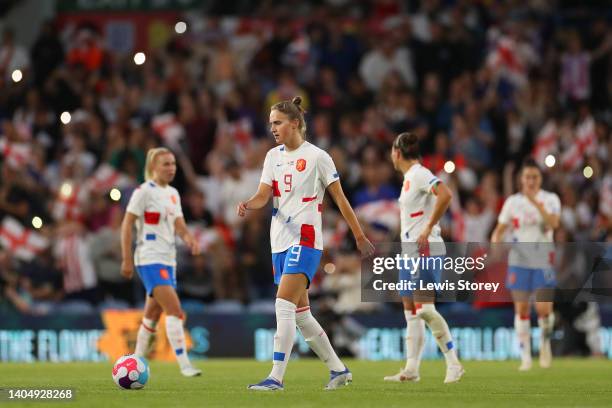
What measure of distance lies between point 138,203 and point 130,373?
127 inches

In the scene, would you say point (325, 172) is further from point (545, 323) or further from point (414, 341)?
point (545, 323)

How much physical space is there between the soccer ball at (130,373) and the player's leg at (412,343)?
2933 mm

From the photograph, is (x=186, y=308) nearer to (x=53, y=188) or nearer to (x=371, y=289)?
(x=53, y=188)

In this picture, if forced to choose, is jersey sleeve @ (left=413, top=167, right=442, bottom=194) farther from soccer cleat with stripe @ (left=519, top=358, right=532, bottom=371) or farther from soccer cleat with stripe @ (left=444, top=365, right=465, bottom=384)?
soccer cleat with stripe @ (left=519, top=358, right=532, bottom=371)

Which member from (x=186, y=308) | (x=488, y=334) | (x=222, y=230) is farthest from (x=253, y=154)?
(x=488, y=334)

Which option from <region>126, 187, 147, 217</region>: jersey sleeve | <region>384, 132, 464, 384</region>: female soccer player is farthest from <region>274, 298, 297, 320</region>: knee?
<region>126, 187, 147, 217</region>: jersey sleeve

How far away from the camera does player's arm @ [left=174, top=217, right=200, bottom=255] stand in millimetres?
15648

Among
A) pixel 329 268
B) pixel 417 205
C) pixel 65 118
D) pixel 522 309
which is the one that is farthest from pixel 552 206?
pixel 65 118

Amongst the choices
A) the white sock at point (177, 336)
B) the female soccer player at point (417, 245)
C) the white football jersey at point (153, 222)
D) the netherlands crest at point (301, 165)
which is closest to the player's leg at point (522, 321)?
the female soccer player at point (417, 245)

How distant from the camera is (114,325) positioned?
21.3 m

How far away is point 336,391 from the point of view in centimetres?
1259

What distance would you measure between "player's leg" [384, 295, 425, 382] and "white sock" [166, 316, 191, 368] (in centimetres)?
263

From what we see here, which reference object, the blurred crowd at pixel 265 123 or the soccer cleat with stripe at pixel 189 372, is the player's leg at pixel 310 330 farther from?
the blurred crowd at pixel 265 123

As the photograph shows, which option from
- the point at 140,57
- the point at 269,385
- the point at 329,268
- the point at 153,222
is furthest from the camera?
the point at 329,268
